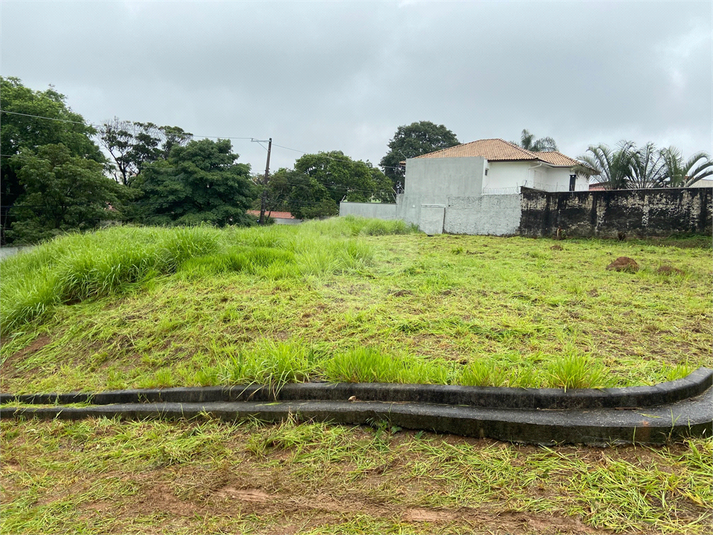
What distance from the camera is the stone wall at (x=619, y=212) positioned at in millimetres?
10188

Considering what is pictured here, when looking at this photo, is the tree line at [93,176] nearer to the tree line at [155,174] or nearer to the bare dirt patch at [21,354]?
the tree line at [155,174]

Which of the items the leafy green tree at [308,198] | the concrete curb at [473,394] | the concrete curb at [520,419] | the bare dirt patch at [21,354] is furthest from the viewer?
the leafy green tree at [308,198]

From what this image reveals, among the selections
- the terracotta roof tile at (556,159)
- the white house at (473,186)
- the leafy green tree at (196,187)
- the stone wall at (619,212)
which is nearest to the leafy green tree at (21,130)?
the leafy green tree at (196,187)

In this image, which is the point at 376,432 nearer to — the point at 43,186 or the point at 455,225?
the point at 455,225

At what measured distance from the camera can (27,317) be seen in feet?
13.4

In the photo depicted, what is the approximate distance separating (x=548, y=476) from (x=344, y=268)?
342 centimetres

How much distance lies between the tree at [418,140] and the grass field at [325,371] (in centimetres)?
2563

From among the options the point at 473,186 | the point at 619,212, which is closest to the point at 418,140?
the point at 473,186

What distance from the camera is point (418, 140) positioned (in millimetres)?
29547

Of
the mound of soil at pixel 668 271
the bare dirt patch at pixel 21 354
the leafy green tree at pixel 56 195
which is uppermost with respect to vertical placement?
the leafy green tree at pixel 56 195

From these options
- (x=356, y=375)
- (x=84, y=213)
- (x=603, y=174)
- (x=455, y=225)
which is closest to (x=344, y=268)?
(x=356, y=375)

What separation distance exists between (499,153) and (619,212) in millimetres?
11733

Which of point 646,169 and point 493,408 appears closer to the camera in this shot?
point 493,408

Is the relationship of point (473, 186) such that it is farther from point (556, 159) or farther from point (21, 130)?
point (21, 130)
